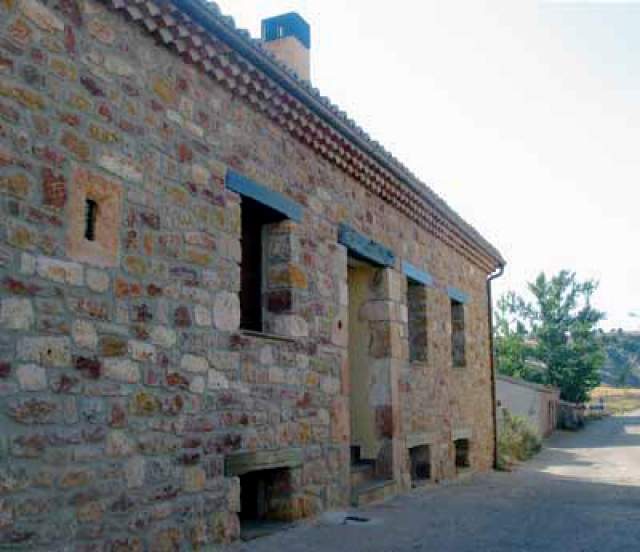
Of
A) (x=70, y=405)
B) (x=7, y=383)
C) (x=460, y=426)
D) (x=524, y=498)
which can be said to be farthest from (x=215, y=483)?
(x=460, y=426)

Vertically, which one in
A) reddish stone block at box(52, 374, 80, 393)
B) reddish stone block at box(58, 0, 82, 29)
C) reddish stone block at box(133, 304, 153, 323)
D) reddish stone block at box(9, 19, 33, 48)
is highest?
reddish stone block at box(58, 0, 82, 29)

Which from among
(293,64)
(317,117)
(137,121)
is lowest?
(137,121)

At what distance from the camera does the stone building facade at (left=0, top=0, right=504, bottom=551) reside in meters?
3.84

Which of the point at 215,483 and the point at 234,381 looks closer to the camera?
the point at 215,483

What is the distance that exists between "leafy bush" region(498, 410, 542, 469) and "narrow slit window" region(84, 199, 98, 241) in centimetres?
1103

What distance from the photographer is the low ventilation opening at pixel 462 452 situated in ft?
36.6

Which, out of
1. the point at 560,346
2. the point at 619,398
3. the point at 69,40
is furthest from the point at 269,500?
the point at 619,398

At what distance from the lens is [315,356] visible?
6.61 metres

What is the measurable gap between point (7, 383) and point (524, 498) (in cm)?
639

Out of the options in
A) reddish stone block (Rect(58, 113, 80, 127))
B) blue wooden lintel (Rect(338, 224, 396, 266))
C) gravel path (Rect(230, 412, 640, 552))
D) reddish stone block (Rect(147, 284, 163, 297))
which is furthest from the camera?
blue wooden lintel (Rect(338, 224, 396, 266))

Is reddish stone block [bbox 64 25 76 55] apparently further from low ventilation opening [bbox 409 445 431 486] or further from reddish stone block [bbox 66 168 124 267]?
low ventilation opening [bbox 409 445 431 486]

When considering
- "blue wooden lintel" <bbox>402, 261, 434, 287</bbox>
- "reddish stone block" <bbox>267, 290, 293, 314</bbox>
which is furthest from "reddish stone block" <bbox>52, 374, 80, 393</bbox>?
"blue wooden lintel" <bbox>402, 261, 434, 287</bbox>

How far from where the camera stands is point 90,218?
14.1 ft

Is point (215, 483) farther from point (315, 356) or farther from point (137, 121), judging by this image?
point (137, 121)
